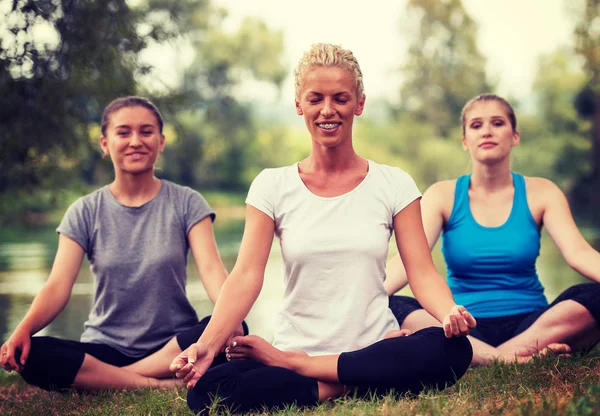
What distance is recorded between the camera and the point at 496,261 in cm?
419

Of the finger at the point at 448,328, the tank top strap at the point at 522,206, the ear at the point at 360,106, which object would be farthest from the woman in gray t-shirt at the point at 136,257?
the tank top strap at the point at 522,206

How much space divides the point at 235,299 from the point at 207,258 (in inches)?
33.9

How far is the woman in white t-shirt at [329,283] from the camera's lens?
3.05m

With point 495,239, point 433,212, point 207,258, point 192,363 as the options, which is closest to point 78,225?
point 207,258

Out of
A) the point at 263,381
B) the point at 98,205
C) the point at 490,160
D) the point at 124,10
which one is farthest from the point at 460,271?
the point at 124,10

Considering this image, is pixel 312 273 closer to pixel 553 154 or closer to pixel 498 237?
pixel 498 237

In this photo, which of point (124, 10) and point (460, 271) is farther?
point (124, 10)

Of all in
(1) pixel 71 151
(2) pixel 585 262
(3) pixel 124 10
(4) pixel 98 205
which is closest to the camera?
(2) pixel 585 262

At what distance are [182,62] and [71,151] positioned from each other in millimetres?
34196

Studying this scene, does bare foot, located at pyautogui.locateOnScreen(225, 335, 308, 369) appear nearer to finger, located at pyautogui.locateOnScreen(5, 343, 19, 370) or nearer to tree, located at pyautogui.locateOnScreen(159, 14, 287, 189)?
finger, located at pyautogui.locateOnScreen(5, 343, 19, 370)

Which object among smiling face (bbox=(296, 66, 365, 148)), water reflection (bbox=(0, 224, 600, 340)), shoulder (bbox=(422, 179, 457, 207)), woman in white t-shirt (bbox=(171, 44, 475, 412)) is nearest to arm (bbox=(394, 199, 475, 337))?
woman in white t-shirt (bbox=(171, 44, 475, 412))

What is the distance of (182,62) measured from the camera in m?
40.7

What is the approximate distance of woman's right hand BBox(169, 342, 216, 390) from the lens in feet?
9.32

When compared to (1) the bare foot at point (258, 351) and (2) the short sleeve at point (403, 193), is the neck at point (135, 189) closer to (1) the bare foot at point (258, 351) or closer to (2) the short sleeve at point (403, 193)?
(1) the bare foot at point (258, 351)
